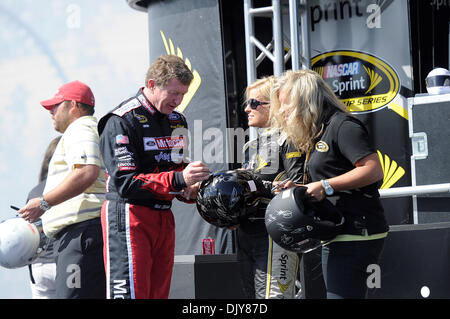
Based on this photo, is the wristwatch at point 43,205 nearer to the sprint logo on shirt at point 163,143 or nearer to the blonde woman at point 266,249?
the sprint logo on shirt at point 163,143

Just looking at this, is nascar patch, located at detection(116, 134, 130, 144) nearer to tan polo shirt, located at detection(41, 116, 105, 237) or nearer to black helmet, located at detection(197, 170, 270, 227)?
tan polo shirt, located at detection(41, 116, 105, 237)

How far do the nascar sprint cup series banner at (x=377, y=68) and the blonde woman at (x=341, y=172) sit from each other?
3.40 meters

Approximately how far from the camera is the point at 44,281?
406 centimetres

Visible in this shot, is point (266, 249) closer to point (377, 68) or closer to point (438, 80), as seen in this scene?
point (438, 80)

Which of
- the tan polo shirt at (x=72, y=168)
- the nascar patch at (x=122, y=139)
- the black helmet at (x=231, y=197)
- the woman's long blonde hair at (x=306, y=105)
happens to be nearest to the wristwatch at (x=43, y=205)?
the tan polo shirt at (x=72, y=168)

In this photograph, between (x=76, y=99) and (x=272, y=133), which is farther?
(x=76, y=99)

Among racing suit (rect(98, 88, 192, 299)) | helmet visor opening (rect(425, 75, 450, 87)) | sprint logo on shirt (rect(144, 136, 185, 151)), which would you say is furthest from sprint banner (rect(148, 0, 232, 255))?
racing suit (rect(98, 88, 192, 299))

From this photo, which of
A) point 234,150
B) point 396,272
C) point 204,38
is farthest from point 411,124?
point 204,38

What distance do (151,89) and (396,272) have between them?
2.18 metres

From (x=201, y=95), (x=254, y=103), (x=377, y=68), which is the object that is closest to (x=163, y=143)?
(x=254, y=103)

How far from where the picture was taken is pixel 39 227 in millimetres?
4023

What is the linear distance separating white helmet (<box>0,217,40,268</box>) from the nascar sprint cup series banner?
3.71 metres

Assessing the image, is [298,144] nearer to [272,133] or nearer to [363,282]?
[272,133]

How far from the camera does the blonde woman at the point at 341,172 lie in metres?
2.96
